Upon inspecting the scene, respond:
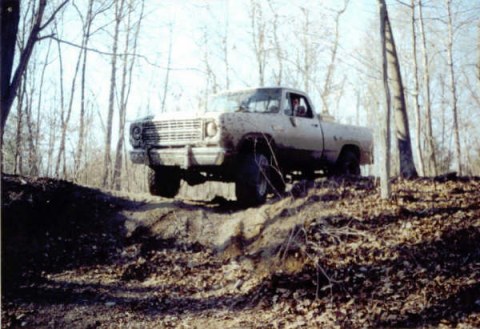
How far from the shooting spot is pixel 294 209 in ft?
18.4

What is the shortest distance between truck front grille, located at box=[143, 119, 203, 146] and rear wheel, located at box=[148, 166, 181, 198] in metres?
0.72

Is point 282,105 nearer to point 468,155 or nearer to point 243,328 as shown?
point 243,328

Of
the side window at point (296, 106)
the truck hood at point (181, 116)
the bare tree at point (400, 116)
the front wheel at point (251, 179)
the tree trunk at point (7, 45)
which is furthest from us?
the bare tree at point (400, 116)

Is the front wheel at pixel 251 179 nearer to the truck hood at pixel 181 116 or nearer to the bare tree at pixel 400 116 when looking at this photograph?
the truck hood at pixel 181 116

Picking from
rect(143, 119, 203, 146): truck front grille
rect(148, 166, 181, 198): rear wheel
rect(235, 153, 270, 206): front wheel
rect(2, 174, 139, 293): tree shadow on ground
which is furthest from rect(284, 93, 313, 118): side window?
rect(2, 174, 139, 293): tree shadow on ground

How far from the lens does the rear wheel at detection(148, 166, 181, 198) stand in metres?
6.69

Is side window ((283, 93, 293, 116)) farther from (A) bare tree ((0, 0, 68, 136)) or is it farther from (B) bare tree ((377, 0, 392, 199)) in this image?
(A) bare tree ((0, 0, 68, 136))

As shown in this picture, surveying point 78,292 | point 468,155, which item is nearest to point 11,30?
point 78,292

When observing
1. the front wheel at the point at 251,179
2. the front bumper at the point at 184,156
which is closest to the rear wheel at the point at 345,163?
the front wheel at the point at 251,179

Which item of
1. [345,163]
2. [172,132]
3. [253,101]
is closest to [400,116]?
[345,163]

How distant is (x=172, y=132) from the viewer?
5859 mm

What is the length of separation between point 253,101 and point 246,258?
3.08 meters

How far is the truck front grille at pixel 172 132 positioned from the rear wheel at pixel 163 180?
28.4 inches

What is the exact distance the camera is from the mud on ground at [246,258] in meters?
3.59
